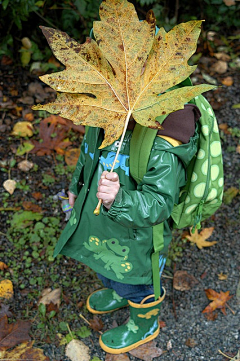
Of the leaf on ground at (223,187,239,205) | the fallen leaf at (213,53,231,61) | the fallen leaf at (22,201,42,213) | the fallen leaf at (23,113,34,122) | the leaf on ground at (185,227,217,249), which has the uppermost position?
the fallen leaf at (213,53,231,61)

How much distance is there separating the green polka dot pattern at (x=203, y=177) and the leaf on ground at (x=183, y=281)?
30.3 inches

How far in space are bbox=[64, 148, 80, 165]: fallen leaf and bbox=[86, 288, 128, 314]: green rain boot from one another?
993 mm

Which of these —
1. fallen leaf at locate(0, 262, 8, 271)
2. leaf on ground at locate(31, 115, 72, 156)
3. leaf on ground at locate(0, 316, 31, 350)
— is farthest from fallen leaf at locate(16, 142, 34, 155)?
leaf on ground at locate(0, 316, 31, 350)

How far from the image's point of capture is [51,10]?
3.00m

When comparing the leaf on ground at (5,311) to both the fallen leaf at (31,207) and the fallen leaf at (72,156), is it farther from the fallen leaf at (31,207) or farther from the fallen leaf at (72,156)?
the fallen leaf at (72,156)

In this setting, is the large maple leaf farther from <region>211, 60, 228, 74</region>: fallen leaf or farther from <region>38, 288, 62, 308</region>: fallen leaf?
<region>211, 60, 228, 74</region>: fallen leaf

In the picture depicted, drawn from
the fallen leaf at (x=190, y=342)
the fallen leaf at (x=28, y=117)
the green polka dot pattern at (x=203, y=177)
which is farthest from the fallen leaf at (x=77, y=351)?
the fallen leaf at (x=28, y=117)

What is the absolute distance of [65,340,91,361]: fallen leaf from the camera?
6.59 feet

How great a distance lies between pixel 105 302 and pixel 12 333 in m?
→ 0.53

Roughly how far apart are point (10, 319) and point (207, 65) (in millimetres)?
2584

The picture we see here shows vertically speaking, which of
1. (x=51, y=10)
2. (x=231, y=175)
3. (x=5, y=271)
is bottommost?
(x=5, y=271)

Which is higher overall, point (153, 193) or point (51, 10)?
point (51, 10)

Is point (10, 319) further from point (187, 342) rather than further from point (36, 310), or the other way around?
point (187, 342)

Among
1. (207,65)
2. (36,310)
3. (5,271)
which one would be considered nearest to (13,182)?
(5,271)
